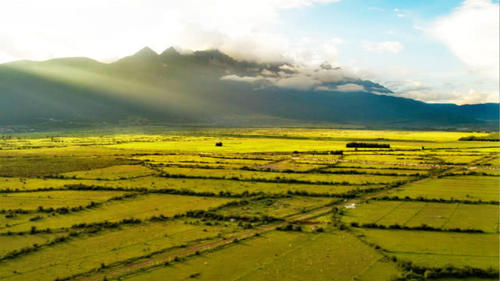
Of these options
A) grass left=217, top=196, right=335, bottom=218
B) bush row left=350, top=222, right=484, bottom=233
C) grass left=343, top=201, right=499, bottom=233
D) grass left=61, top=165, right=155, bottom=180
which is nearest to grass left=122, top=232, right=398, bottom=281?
bush row left=350, top=222, right=484, bottom=233

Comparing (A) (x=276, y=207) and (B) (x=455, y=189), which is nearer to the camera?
(A) (x=276, y=207)

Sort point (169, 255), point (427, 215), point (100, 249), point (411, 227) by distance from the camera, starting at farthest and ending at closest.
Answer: point (427, 215)
point (411, 227)
point (100, 249)
point (169, 255)

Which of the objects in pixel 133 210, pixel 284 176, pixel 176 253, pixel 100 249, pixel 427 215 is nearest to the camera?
pixel 176 253

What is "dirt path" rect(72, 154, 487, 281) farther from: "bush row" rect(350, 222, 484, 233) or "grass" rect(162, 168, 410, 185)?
"grass" rect(162, 168, 410, 185)

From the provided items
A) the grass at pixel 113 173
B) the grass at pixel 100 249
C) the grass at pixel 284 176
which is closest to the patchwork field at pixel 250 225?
the grass at pixel 100 249

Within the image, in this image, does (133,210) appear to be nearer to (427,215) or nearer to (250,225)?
(250,225)

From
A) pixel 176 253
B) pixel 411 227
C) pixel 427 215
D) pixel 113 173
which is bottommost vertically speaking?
pixel 176 253

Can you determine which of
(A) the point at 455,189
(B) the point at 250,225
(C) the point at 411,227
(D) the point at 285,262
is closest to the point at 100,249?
(B) the point at 250,225

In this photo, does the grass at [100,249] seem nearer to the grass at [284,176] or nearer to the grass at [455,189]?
the grass at [284,176]
